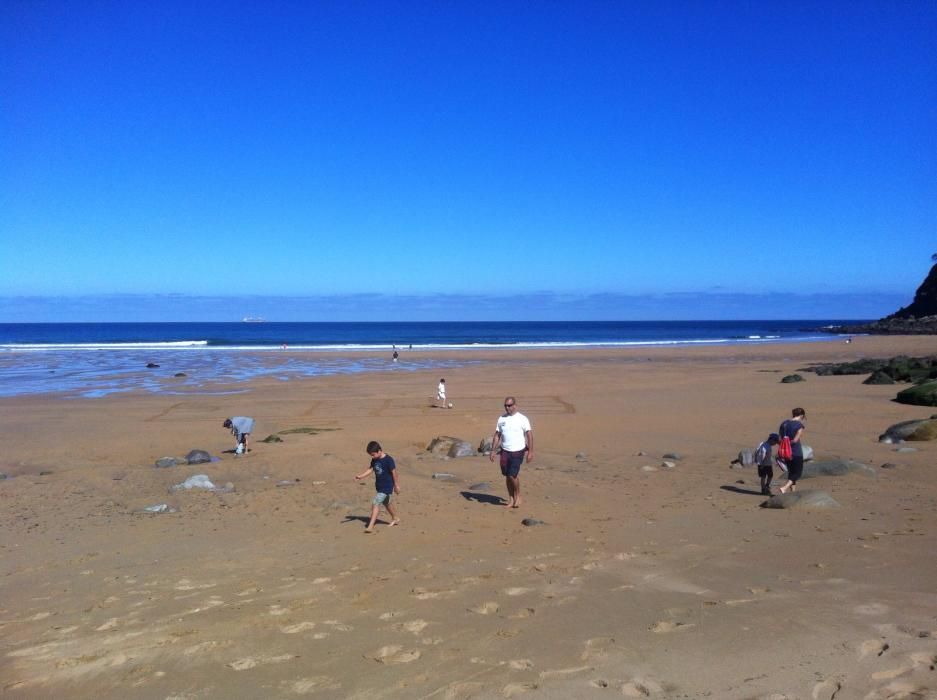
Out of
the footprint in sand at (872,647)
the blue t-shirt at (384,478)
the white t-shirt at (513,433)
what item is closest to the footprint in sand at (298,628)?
the blue t-shirt at (384,478)

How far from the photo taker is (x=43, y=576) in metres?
7.96

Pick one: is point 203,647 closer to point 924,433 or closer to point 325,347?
point 924,433

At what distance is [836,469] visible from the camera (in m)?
12.5

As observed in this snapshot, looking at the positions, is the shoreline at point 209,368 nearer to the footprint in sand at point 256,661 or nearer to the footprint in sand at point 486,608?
the footprint in sand at point 486,608

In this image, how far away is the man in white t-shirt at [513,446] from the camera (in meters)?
11.0

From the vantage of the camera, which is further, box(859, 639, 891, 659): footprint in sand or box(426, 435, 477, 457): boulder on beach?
box(426, 435, 477, 457): boulder on beach

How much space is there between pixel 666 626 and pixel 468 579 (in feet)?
6.84

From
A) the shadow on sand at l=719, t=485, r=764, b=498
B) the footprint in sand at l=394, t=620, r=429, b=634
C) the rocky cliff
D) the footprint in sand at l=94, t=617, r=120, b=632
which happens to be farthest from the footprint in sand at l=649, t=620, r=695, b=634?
the rocky cliff

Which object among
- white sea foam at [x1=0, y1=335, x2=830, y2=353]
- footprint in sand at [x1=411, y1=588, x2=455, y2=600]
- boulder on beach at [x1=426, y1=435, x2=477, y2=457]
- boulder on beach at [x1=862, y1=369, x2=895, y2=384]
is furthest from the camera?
white sea foam at [x1=0, y1=335, x2=830, y2=353]

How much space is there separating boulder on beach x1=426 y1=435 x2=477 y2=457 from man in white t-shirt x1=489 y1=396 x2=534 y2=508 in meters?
4.40

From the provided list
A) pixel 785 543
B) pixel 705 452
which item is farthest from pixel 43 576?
pixel 705 452

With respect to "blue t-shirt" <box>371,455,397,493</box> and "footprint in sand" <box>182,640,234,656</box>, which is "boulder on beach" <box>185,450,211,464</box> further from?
"footprint in sand" <box>182,640,234,656</box>

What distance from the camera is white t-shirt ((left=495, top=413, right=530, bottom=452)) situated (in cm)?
1116

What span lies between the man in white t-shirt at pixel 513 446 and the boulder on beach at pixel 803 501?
3.32 m
